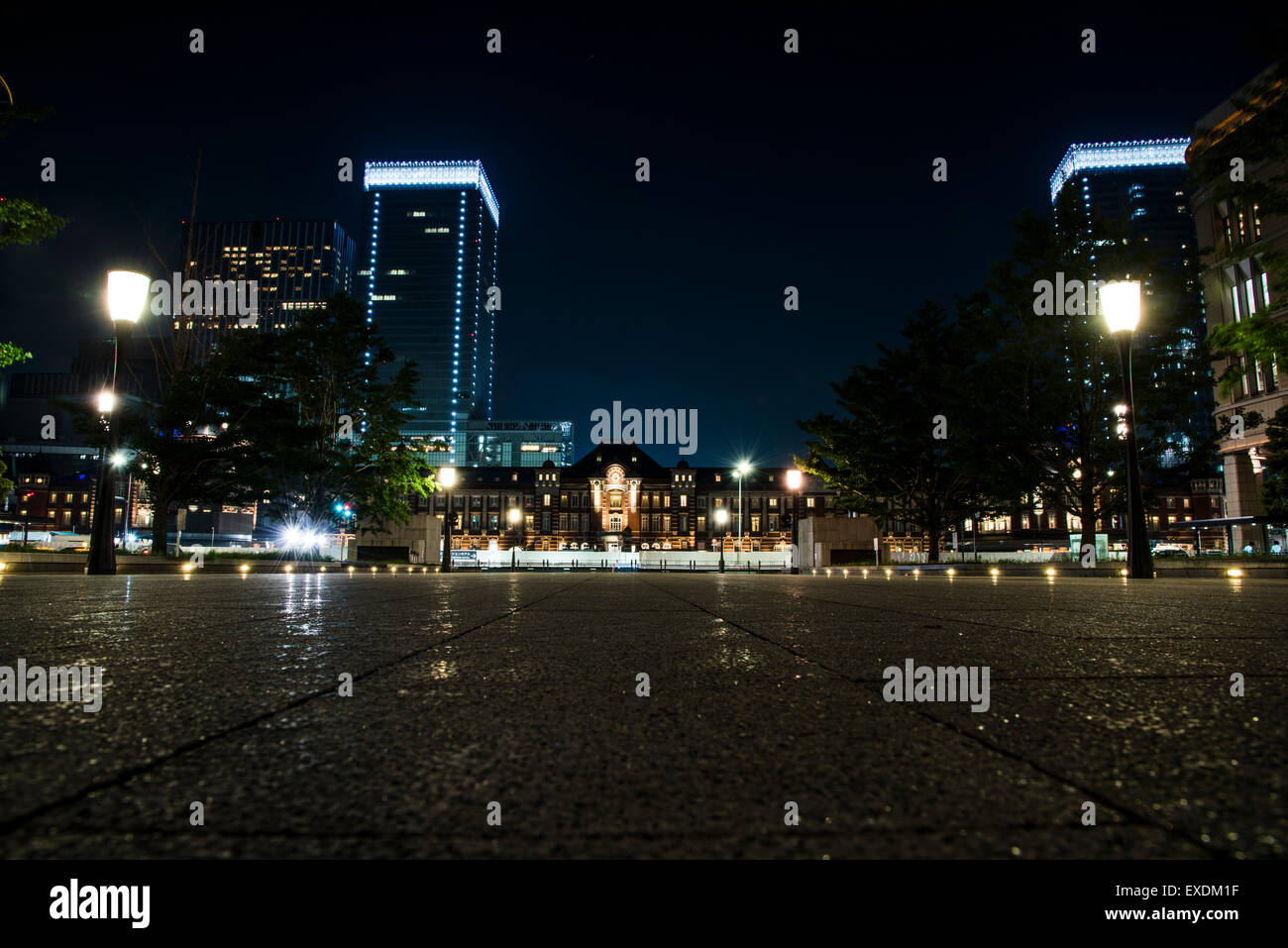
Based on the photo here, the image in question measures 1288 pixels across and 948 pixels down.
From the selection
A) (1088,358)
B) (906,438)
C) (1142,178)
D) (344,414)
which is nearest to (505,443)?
(344,414)

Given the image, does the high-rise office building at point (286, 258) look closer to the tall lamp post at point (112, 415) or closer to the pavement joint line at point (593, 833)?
the tall lamp post at point (112, 415)

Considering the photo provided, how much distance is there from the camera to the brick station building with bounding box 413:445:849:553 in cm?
9450

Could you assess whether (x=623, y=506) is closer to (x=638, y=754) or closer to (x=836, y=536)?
(x=836, y=536)

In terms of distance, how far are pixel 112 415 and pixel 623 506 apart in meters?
86.7

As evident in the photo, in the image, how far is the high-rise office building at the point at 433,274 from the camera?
147 meters

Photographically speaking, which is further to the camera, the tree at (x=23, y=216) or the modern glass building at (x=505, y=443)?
the modern glass building at (x=505, y=443)

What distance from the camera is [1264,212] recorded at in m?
9.76

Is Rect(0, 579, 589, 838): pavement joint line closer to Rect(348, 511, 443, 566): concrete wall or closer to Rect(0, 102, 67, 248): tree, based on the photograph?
Rect(0, 102, 67, 248): tree

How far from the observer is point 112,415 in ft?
30.3

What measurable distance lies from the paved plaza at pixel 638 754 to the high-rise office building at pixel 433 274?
148747 mm

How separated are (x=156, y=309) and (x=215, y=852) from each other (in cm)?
2140

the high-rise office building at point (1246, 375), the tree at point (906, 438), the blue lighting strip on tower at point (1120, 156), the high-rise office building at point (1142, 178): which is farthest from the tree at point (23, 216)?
the blue lighting strip on tower at point (1120, 156)

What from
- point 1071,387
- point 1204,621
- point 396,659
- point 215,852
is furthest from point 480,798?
point 1071,387

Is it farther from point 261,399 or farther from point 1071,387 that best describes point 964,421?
point 261,399
